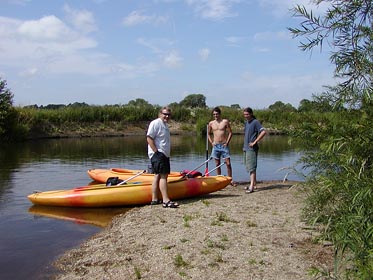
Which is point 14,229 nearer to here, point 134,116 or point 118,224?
point 118,224

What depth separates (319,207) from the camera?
4508 mm

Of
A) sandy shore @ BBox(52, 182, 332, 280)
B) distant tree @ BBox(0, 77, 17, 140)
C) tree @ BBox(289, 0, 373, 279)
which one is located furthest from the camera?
distant tree @ BBox(0, 77, 17, 140)

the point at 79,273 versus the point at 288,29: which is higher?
the point at 288,29

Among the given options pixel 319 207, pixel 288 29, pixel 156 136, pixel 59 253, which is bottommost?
pixel 59 253

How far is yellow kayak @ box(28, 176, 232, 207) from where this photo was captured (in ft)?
30.0

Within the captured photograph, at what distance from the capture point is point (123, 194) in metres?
9.16

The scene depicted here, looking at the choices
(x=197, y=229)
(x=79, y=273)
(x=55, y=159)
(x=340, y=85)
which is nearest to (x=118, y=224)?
(x=197, y=229)

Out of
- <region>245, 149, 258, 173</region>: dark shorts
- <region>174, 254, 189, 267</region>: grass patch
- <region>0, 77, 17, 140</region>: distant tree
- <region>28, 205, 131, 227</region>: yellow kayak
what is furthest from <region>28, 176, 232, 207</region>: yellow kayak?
<region>0, 77, 17, 140</region>: distant tree

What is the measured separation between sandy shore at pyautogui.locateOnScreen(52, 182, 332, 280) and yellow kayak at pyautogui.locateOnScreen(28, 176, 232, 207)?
106 centimetres

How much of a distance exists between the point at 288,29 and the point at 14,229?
6.54 m

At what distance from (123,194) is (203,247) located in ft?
13.1

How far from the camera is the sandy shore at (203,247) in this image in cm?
480

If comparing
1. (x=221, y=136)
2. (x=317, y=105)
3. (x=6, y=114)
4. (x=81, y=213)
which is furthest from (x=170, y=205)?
(x=6, y=114)

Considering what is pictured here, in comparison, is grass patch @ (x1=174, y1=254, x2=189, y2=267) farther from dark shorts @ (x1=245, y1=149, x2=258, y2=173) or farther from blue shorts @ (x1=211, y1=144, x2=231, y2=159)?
blue shorts @ (x1=211, y1=144, x2=231, y2=159)
